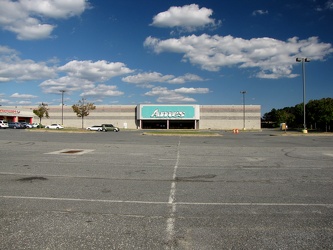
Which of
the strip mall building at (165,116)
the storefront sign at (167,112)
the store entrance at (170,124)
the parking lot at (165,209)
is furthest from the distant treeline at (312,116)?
the parking lot at (165,209)

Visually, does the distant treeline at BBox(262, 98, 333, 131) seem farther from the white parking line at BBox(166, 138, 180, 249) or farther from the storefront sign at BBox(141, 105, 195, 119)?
the white parking line at BBox(166, 138, 180, 249)

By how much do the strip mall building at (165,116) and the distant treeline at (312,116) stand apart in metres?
17.3

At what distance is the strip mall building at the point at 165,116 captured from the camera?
279ft

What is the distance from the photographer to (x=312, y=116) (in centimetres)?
8531

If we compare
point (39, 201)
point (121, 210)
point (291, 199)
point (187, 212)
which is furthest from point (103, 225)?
point (291, 199)

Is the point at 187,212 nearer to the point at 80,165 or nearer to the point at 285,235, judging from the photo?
the point at 285,235

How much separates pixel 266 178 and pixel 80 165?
23.0ft

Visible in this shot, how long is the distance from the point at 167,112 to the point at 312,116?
1695 inches

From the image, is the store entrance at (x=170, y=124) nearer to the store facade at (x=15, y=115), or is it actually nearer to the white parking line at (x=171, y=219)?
the store facade at (x=15, y=115)

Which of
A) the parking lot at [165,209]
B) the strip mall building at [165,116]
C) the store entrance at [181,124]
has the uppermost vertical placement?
the strip mall building at [165,116]

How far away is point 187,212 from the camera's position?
5.44 metres

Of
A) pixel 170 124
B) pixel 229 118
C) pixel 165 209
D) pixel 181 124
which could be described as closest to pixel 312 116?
pixel 229 118

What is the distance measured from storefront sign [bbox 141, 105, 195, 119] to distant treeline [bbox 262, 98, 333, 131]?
1342 inches

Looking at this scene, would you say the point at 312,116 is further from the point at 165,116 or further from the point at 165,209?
the point at 165,209
